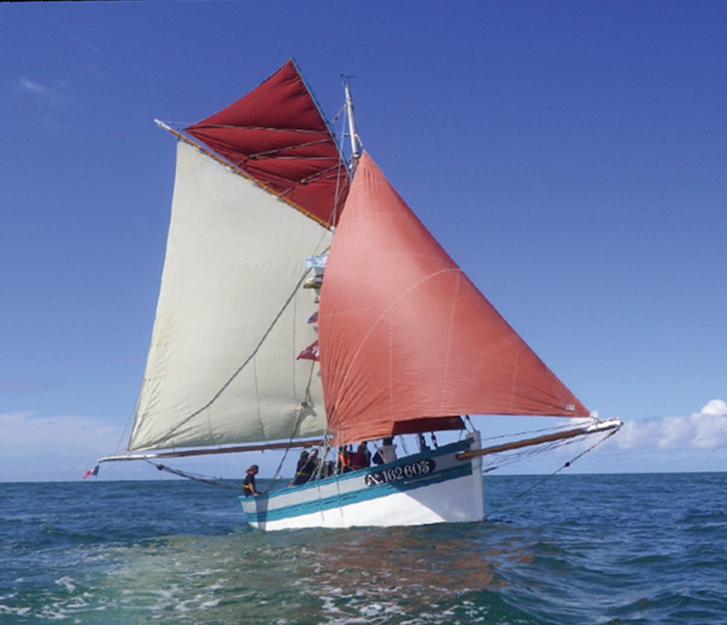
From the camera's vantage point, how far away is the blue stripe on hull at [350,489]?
62.1ft

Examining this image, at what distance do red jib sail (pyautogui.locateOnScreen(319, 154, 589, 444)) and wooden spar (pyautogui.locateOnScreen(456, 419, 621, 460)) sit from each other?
2.56 ft

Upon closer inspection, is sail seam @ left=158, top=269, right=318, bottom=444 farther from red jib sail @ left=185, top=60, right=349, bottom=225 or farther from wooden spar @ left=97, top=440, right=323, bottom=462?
red jib sail @ left=185, top=60, right=349, bottom=225

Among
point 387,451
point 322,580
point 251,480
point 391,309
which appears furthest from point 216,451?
point 322,580

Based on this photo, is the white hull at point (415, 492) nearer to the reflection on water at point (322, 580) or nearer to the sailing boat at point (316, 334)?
the sailing boat at point (316, 334)

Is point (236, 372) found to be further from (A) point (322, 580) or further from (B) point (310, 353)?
(A) point (322, 580)

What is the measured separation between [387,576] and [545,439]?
7.44 m

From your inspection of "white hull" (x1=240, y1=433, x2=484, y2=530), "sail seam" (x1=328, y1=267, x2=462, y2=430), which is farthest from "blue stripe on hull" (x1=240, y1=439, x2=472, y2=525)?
"sail seam" (x1=328, y1=267, x2=462, y2=430)

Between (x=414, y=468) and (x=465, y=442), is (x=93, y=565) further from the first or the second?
(x=465, y=442)

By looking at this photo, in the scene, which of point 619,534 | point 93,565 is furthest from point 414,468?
point 93,565

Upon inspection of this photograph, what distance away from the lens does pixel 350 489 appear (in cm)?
1984

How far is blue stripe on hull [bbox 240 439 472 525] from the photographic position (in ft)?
62.1

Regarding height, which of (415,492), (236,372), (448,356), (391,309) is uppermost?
(391,309)

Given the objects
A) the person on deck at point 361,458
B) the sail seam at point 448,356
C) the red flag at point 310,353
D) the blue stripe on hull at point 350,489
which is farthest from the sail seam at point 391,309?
the red flag at point 310,353

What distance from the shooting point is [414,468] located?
19.0 metres
